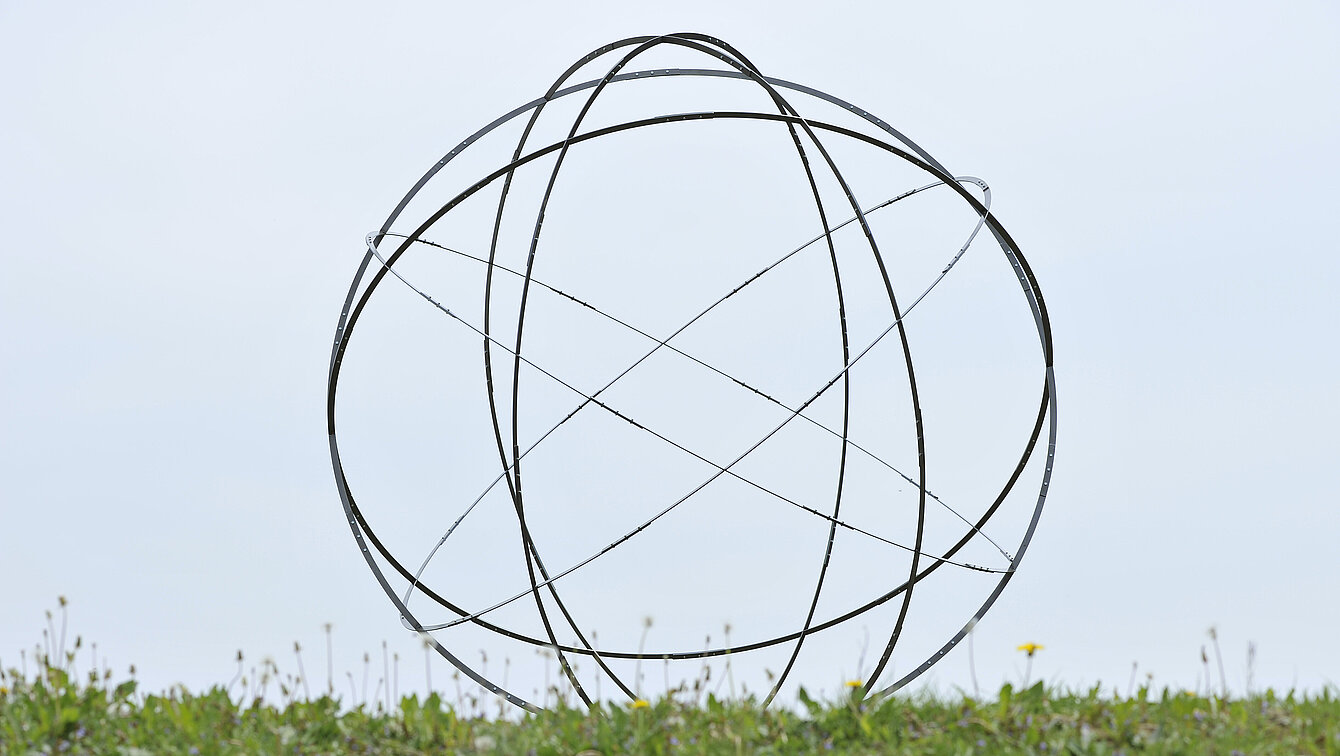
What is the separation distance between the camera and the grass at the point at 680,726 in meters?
4.56

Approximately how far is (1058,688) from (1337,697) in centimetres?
139

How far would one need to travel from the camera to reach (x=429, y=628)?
6922 mm

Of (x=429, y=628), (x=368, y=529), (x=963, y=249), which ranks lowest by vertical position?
(x=429, y=628)

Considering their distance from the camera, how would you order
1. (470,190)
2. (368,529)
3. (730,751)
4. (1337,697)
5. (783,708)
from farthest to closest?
(368,529) < (470,190) < (1337,697) < (783,708) < (730,751)

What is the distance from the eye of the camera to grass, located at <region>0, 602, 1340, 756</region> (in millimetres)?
4562

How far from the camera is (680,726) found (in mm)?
4703

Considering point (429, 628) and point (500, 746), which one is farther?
point (429, 628)

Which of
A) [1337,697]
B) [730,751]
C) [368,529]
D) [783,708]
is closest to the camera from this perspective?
[730,751]

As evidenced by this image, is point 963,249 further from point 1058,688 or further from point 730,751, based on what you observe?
point 730,751

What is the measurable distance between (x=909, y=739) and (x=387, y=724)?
217 cm

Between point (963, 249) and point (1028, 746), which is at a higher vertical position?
point (963, 249)

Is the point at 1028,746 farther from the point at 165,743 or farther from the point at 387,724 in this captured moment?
the point at 165,743

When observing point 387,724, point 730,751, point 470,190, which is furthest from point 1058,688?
point 470,190

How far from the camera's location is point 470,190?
21.9 ft
